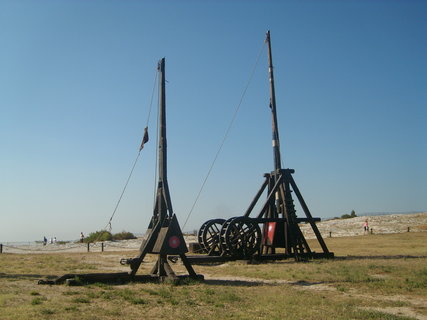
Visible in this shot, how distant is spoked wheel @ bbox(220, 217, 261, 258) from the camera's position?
63.9 feet

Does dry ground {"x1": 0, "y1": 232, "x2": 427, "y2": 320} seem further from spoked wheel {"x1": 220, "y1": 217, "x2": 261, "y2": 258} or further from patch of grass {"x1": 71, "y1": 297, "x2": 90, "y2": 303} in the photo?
spoked wheel {"x1": 220, "y1": 217, "x2": 261, "y2": 258}

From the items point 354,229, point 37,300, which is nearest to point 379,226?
point 354,229

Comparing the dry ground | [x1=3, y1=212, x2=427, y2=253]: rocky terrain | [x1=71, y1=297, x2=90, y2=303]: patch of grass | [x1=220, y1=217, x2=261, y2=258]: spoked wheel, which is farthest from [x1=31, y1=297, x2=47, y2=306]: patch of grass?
[x1=3, y1=212, x2=427, y2=253]: rocky terrain

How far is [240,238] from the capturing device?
19.8 metres

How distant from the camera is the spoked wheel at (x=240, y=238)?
19.5m

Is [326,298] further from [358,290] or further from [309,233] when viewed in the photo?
[309,233]

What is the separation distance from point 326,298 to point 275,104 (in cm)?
1346

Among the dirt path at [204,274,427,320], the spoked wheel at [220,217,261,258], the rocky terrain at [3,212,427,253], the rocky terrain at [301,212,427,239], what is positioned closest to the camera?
the dirt path at [204,274,427,320]

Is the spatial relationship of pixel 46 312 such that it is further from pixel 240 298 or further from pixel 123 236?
pixel 123 236

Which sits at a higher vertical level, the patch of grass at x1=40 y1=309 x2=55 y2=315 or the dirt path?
the patch of grass at x1=40 y1=309 x2=55 y2=315

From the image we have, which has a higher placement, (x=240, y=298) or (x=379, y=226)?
(x=379, y=226)

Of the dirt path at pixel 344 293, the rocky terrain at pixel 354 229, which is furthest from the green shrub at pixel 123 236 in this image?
the dirt path at pixel 344 293

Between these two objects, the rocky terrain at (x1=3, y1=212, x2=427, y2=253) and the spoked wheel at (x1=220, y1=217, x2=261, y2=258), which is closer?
the spoked wheel at (x1=220, y1=217, x2=261, y2=258)

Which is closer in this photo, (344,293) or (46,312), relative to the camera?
(46,312)
